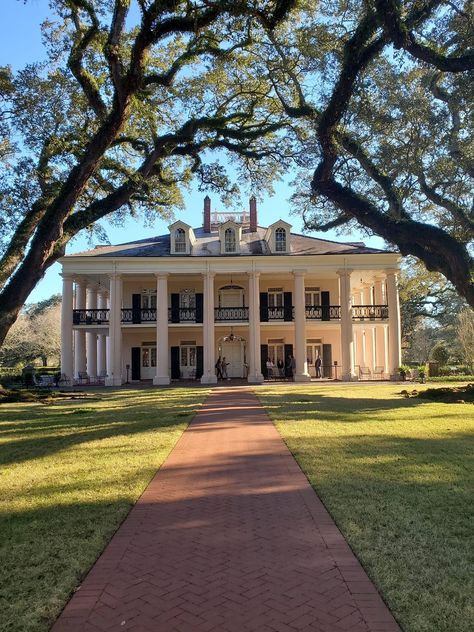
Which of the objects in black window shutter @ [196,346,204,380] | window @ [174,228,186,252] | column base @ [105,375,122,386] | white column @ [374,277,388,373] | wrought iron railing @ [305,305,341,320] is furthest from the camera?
black window shutter @ [196,346,204,380]

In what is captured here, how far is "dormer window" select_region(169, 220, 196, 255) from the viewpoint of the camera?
31.0 metres

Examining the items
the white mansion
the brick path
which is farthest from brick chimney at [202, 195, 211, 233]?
the brick path

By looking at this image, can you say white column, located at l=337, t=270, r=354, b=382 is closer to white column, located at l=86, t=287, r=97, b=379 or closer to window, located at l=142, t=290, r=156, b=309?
window, located at l=142, t=290, r=156, b=309

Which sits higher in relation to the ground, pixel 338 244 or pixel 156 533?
pixel 338 244

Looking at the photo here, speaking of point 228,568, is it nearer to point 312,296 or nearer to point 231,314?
point 231,314

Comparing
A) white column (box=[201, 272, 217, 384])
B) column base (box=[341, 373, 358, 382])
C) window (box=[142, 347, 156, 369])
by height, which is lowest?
column base (box=[341, 373, 358, 382])

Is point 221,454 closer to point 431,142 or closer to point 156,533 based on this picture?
point 156,533

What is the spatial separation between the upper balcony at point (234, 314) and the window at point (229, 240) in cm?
356

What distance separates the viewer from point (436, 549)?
441 centimetres

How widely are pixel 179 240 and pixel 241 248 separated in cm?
373

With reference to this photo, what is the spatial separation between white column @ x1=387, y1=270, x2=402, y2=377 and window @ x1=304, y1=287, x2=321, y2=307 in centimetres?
498

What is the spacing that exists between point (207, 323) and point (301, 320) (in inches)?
207

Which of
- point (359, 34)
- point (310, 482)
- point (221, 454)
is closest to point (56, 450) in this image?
point (221, 454)

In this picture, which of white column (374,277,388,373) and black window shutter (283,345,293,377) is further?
white column (374,277,388,373)
